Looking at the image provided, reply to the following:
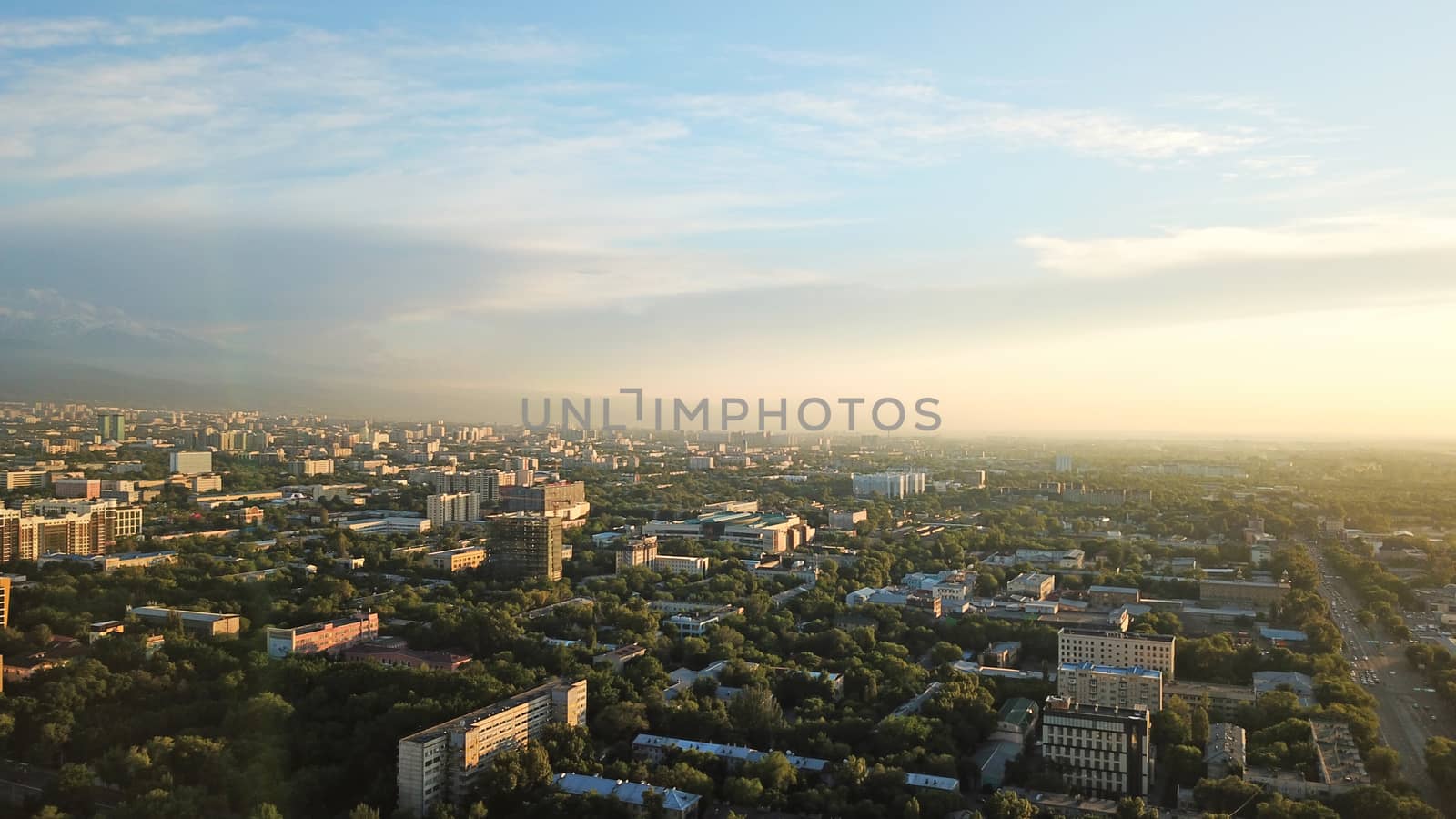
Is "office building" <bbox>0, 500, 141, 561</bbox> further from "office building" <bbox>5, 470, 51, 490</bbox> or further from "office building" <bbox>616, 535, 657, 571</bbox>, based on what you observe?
"office building" <bbox>616, 535, 657, 571</bbox>

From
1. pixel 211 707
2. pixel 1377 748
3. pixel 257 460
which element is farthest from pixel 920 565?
pixel 257 460

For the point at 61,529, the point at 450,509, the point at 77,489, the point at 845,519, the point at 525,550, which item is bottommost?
the point at 845,519

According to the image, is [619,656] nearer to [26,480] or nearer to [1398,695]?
[1398,695]

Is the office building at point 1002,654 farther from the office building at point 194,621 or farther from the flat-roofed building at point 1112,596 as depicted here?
the office building at point 194,621

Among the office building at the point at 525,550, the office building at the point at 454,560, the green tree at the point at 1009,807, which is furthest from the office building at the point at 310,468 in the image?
the green tree at the point at 1009,807

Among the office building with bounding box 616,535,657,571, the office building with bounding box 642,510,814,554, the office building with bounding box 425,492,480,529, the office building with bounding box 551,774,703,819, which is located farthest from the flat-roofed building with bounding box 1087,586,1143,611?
the office building with bounding box 425,492,480,529

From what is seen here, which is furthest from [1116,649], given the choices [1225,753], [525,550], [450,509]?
[450,509]
